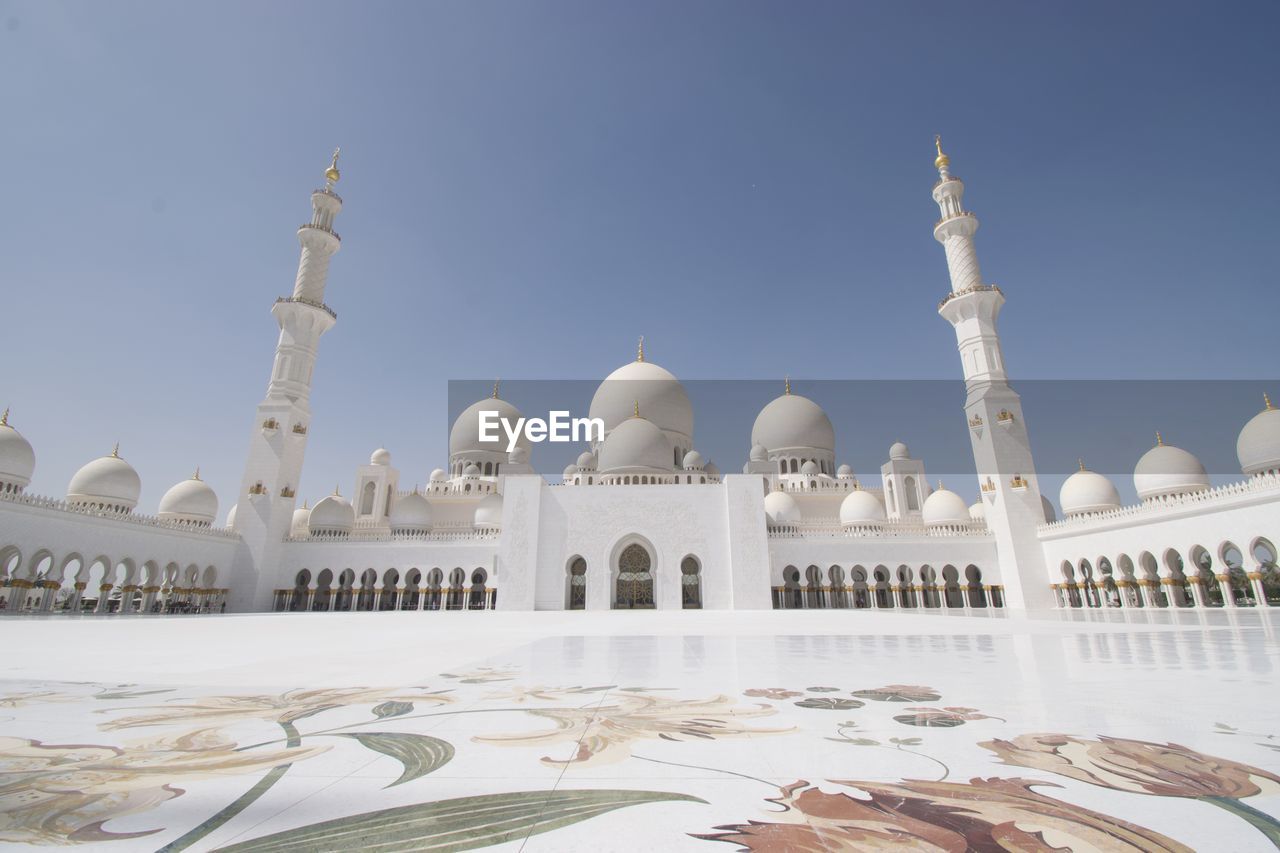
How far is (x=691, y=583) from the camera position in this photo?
824 inches

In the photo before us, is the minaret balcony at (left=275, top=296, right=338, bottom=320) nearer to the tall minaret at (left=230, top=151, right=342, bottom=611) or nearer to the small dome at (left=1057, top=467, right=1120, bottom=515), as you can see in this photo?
the tall minaret at (left=230, top=151, right=342, bottom=611)

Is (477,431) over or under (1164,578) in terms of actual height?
over

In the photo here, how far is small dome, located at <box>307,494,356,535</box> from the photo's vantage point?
2500 cm

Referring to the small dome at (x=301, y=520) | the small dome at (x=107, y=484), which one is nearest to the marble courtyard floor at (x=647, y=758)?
the small dome at (x=107, y=484)

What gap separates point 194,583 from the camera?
2091 centimetres

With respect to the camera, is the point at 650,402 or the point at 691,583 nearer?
the point at 691,583

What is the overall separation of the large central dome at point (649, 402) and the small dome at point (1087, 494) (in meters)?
15.1


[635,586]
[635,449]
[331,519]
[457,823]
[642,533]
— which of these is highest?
[635,449]

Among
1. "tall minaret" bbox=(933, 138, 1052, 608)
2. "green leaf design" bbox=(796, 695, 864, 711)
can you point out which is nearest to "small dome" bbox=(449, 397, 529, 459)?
"tall minaret" bbox=(933, 138, 1052, 608)

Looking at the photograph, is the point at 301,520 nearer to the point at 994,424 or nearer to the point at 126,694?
the point at 126,694

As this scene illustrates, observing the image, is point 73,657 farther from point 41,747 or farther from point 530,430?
point 530,430

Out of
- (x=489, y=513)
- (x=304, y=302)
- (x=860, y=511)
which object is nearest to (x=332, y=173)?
(x=304, y=302)

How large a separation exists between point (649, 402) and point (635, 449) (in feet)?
13.2
